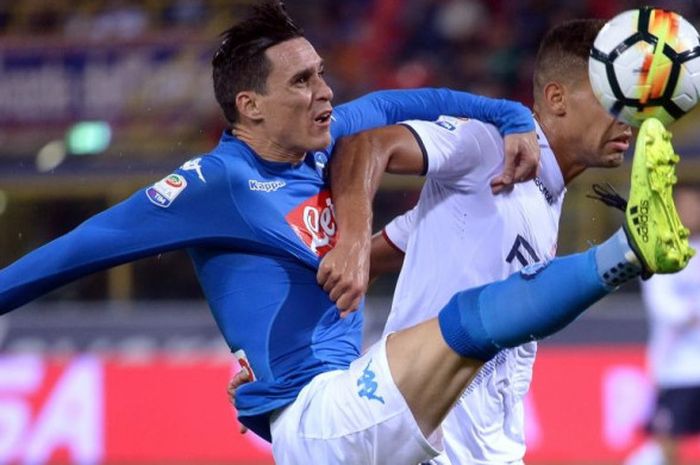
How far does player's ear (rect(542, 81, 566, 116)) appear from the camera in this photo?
4.29 meters

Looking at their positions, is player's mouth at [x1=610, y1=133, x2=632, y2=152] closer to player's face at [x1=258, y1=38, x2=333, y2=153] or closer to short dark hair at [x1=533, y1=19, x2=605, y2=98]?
short dark hair at [x1=533, y1=19, x2=605, y2=98]

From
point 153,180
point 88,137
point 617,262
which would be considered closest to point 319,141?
point 617,262

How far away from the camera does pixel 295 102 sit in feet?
13.3

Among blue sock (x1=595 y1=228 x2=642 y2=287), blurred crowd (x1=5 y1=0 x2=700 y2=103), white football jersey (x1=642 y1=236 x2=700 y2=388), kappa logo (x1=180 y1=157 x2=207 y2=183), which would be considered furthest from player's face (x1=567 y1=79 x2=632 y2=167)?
blurred crowd (x1=5 y1=0 x2=700 y2=103)

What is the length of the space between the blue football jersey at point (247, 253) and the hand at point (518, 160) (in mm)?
521

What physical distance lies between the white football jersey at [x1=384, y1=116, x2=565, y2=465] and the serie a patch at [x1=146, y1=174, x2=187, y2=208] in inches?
28.2

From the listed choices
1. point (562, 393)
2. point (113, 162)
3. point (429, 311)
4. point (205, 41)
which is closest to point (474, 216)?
point (429, 311)

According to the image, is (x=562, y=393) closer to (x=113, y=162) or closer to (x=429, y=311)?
(x=113, y=162)

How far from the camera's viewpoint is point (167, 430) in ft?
31.0

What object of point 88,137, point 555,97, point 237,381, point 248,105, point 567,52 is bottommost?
point 237,381

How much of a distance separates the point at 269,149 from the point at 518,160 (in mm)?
723

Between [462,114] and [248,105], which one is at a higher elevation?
[248,105]

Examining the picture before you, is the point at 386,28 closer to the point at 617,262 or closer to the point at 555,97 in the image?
the point at 555,97

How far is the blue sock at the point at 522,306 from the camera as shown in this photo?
11.1ft
